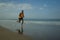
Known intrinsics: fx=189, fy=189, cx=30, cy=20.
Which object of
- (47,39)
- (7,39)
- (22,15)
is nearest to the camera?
(7,39)

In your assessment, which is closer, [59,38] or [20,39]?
[20,39]

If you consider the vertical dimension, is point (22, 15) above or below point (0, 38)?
above

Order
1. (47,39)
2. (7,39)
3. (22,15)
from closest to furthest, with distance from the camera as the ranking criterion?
(7,39), (47,39), (22,15)

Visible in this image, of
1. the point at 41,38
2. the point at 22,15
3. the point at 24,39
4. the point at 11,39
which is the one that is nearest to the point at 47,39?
the point at 41,38

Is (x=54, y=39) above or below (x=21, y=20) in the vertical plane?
below

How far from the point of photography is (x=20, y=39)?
976cm

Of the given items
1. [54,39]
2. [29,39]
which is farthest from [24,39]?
[54,39]

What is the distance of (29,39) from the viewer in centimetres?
1017

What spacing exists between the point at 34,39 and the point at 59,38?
4.81 ft

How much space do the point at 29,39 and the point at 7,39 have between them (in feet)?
4.30

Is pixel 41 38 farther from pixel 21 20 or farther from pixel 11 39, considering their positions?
pixel 21 20

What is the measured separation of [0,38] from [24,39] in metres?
1.28

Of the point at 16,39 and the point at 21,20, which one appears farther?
the point at 21,20

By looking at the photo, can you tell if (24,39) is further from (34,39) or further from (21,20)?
(21,20)
